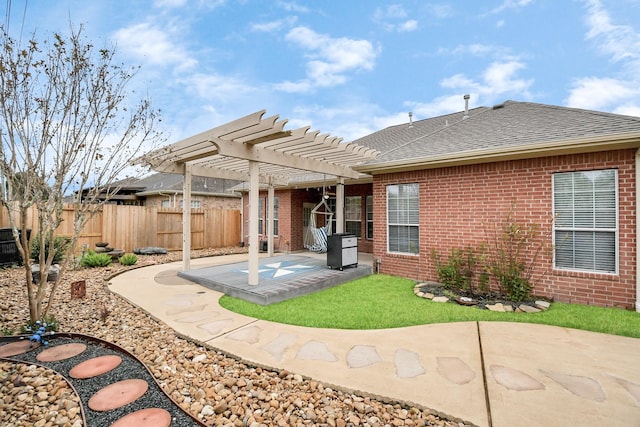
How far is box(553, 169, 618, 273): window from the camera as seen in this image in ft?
15.9

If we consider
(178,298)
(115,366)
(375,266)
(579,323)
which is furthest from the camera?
(375,266)

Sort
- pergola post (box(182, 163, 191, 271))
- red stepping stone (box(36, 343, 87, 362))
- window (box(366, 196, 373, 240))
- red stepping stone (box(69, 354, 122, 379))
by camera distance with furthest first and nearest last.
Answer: window (box(366, 196, 373, 240))
pergola post (box(182, 163, 191, 271))
red stepping stone (box(36, 343, 87, 362))
red stepping stone (box(69, 354, 122, 379))

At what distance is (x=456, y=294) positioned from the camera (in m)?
5.68

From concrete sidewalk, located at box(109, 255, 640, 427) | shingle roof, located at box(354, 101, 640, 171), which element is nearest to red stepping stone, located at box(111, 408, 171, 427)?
concrete sidewalk, located at box(109, 255, 640, 427)

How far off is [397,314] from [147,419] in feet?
11.3

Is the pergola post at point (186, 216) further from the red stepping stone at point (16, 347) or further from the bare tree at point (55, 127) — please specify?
the red stepping stone at point (16, 347)

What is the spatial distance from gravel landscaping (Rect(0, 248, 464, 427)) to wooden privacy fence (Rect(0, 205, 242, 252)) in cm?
749

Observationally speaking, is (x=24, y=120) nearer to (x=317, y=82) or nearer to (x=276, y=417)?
(x=276, y=417)

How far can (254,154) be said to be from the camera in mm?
5629

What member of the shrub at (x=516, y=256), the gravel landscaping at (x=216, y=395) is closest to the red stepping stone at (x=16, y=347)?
the gravel landscaping at (x=216, y=395)

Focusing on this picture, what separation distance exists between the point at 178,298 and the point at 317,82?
10.0 metres

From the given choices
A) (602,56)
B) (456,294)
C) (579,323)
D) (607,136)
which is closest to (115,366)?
(456,294)

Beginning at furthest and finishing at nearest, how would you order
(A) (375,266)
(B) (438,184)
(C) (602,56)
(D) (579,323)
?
(C) (602,56)
(A) (375,266)
(B) (438,184)
(D) (579,323)

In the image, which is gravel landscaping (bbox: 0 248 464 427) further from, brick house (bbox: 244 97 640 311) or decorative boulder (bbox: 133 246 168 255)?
decorative boulder (bbox: 133 246 168 255)
